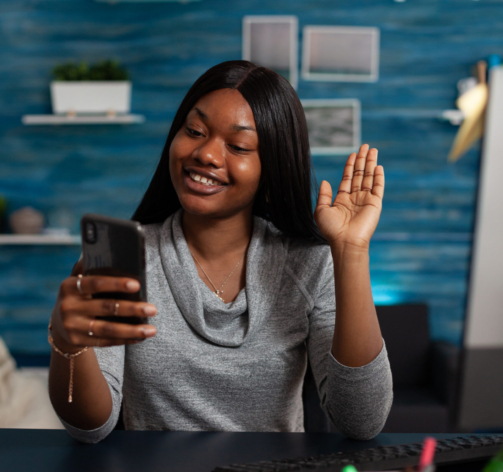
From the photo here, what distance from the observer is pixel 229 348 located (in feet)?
3.46

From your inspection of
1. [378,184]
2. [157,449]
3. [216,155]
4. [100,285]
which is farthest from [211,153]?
[157,449]

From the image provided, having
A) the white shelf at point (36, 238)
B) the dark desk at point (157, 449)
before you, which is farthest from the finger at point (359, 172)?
the white shelf at point (36, 238)

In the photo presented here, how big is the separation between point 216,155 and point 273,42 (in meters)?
1.96

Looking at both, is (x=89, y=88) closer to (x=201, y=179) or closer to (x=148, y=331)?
(x=201, y=179)

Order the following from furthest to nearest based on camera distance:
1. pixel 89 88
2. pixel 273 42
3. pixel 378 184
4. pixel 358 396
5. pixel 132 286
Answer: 1. pixel 273 42
2. pixel 89 88
3. pixel 378 184
4. pixel 358 396
5. pixel 132 286

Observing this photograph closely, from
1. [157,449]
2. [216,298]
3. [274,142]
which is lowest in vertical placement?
[157,449]

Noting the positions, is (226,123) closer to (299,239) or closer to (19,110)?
(299,239)

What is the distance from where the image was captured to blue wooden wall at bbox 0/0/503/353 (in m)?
2.71

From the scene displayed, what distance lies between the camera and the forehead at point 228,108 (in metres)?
1.01

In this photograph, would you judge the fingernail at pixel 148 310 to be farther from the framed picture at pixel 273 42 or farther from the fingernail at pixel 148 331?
the framed picture at pixel 273 42

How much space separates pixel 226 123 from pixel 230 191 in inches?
5.5

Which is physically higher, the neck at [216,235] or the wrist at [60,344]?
the neck at [216,235]

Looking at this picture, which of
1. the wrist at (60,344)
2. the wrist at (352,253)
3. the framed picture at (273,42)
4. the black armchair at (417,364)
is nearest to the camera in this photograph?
the wrist at (60,344)

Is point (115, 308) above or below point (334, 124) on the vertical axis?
below
